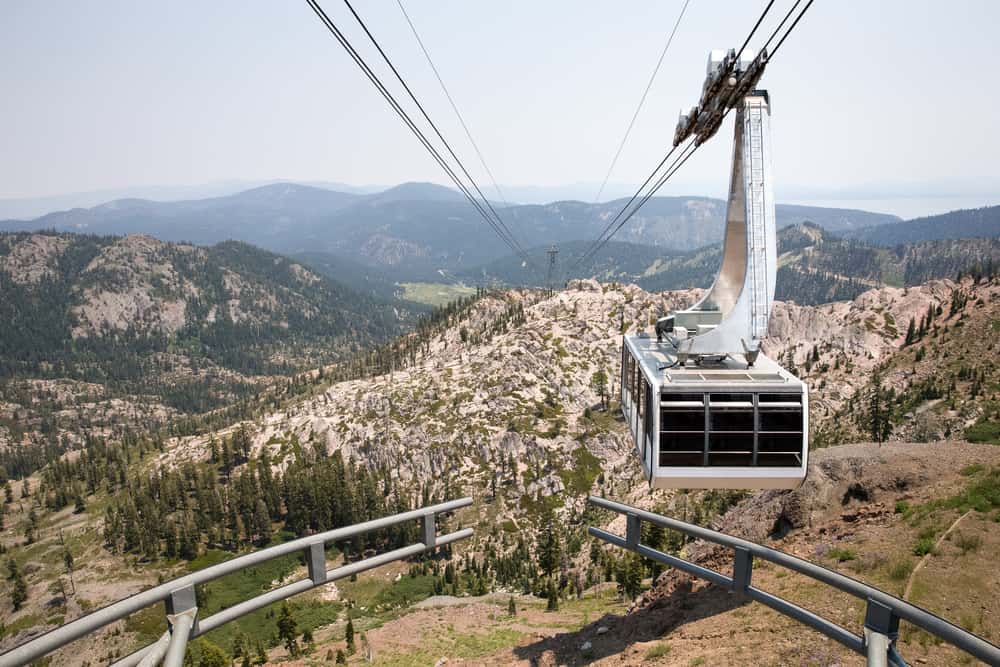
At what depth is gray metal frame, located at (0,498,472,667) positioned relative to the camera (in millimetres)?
4168

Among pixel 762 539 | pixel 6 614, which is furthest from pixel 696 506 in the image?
pixel 6 614

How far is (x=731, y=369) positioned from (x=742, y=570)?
11.2 meters

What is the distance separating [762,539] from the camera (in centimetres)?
2439

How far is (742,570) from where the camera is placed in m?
6.15

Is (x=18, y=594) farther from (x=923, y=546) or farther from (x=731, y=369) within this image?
(x=923, y=546)

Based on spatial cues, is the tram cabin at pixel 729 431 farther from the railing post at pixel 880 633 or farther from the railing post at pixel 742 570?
the railing post at pixel 880 633

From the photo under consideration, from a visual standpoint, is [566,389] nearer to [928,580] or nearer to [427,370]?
[427,370]

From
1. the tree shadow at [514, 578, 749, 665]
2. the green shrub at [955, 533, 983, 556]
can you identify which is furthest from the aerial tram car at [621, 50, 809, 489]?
the green shrub at [955, 533, 983, 556]

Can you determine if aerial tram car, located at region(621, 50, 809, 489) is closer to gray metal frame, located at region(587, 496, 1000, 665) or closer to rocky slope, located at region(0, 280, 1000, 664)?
gray metal frame, located at region(587, 496, 1000, 665)

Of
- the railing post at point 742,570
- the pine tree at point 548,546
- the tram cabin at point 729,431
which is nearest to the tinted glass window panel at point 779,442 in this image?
the tram cabin at point 729,431

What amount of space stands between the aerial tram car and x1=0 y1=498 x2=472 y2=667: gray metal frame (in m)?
9.33

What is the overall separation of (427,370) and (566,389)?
4688 centimetres

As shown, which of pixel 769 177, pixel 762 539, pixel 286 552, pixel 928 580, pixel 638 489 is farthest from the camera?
pixel 638 489

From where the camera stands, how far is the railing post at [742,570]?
605cm
